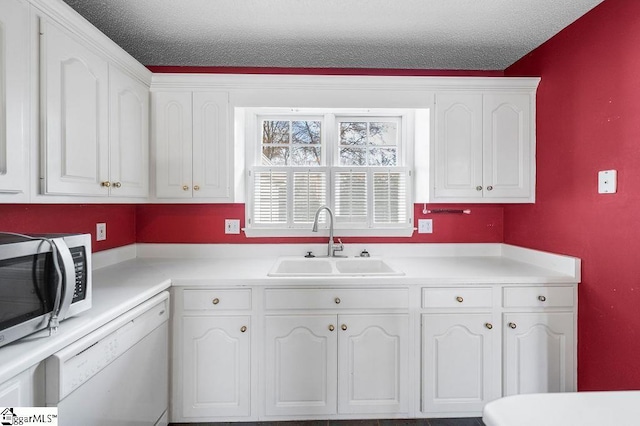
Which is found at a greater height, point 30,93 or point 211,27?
point 211,27

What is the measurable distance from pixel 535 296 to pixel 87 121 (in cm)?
244

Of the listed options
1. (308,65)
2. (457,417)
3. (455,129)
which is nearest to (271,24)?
(308,65)

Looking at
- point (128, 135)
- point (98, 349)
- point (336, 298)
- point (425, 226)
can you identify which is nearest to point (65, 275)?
point (98, 349)

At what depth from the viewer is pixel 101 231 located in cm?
202

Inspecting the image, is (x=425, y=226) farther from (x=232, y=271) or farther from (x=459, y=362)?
(x=232, y=271)

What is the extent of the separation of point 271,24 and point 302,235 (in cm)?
136

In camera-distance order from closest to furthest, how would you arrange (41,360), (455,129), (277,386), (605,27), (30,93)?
(41,360) → (30,93) → (605,27) → (277,386) → (455,129)

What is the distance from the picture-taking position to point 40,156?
1.22 m

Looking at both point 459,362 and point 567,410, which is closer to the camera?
point 567,410

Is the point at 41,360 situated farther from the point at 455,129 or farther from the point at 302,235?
the point at 455,129

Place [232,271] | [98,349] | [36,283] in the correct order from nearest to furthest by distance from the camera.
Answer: [36,283] < [98,349] < [232,271]

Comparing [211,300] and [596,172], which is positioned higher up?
[596,172]

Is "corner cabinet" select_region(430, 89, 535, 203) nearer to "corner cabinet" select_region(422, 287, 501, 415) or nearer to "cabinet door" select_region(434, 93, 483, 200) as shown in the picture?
"cabinet door" select_region(434, 93, 483, 200)

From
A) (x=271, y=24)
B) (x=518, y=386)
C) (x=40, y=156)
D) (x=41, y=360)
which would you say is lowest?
(x=518, y=386)
